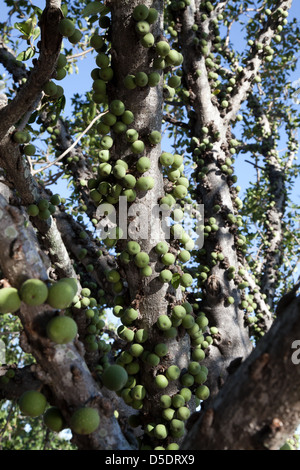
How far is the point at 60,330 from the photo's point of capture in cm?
150

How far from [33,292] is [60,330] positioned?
0.17 metres

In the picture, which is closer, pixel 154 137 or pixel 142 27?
pixel 142 27

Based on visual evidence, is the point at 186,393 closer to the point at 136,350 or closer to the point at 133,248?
the point at 136,350

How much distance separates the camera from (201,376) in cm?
278

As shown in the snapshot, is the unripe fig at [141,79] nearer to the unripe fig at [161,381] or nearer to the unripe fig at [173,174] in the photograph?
the unripe fig at [173,174]

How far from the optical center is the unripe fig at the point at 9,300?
151 centimetres

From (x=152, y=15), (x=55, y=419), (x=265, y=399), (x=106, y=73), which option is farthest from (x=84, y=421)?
(x=152, y=15)

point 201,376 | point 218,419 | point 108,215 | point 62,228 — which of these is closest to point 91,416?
point 218,419

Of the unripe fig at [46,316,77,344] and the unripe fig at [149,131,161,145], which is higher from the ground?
the unripe fig at [149,131,161,145]

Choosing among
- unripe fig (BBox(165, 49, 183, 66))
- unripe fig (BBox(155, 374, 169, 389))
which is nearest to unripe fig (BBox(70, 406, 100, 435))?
unripe fig (BBox(155, 374, 169, 389))

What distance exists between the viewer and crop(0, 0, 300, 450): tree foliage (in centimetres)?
150

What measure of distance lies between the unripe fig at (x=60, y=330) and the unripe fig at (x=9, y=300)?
5.8 inches

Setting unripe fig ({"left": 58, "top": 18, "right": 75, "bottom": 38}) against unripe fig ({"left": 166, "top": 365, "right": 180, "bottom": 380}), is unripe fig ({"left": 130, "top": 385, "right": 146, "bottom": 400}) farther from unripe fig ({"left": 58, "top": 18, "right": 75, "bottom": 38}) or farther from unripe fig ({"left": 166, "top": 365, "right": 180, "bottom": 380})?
unripe fig ({"left": 58, "top": 18, "right": 75, "bottom": 38})
